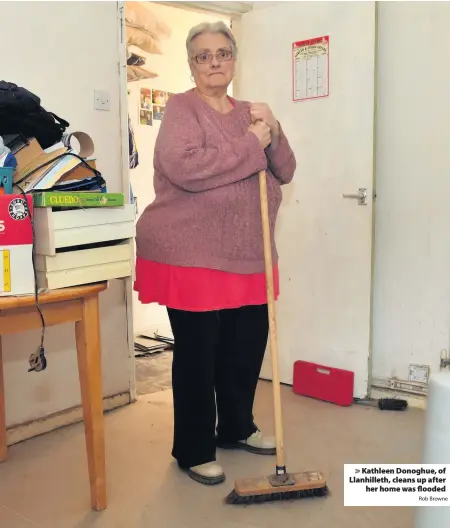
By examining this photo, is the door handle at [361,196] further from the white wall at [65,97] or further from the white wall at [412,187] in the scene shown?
the white wall at [65,97]

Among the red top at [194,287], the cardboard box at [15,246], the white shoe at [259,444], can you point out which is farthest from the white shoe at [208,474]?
the cardboard box at [15,246]

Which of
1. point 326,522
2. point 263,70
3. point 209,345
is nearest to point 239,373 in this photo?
point 209,345

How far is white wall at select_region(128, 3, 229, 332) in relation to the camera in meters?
3.94

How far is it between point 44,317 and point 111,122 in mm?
1147

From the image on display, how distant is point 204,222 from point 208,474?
800mm

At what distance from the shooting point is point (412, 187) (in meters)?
2.45

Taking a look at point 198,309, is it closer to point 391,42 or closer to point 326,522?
point 326,522

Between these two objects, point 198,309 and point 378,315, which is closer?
point 198,309

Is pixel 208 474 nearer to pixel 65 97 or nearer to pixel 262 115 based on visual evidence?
pixel 262 115

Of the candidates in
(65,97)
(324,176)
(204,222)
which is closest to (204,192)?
(204,222)

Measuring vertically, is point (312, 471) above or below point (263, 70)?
below

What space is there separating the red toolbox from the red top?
87 centimetres

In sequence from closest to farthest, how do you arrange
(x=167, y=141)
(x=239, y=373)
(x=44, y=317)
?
(x=44, y=317)
(x=167, y=141)
(x=239, y=373)

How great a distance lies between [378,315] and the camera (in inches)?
102
